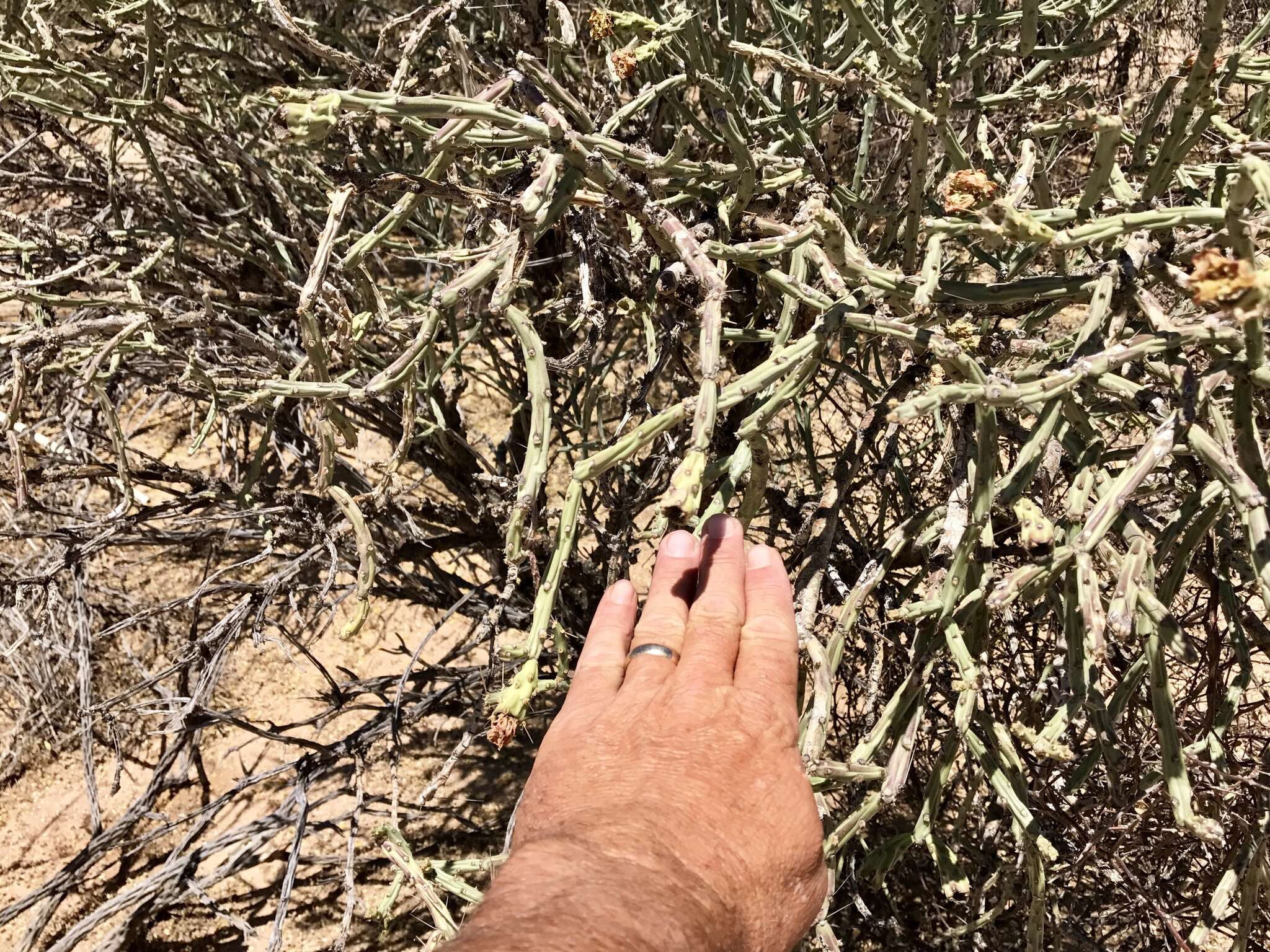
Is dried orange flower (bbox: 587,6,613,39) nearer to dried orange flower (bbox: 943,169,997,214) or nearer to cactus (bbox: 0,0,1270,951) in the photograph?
cactus (bbox: 0,0,1270,951)

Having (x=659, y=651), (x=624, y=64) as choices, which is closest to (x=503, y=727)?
(x=659, y=651)

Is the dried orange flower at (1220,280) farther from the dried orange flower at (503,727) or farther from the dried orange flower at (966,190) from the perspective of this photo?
the dried orange flower at (503,727)

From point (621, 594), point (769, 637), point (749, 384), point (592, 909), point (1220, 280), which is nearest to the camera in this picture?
point (1220, 280)

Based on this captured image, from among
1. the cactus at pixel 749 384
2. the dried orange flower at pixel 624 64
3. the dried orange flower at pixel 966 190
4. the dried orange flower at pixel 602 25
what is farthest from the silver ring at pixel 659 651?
the dried orange flower at pixel 602 25

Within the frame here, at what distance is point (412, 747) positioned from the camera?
129 inches

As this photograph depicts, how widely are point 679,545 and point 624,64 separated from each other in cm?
67

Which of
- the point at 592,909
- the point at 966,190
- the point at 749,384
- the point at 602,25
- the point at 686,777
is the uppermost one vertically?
the point at 602,25

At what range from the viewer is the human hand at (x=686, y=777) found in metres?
0.95

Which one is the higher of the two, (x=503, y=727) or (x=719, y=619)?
(x=719, y=619)

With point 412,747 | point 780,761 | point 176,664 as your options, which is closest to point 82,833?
point 412,747

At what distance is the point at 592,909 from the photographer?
2.95 ft

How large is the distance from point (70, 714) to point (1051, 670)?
10.1 feet

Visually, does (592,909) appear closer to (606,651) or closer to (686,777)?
(686,777)

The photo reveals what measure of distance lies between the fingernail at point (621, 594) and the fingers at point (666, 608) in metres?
0.06
